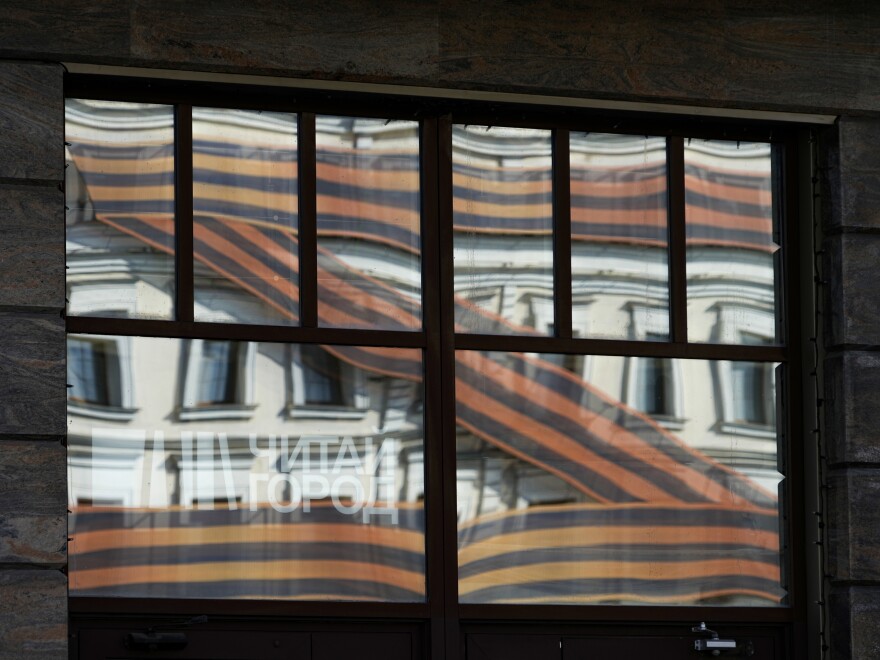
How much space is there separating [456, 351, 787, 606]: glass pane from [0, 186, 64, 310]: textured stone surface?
7.69 ft

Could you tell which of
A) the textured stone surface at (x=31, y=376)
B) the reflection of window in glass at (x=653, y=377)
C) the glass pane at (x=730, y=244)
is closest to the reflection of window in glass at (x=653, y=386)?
the reflection of window in glass at (x=653, y=377)

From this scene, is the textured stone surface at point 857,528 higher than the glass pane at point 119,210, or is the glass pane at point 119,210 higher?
the glass pane at point 119,210

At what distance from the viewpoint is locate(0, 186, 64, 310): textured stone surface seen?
889cm

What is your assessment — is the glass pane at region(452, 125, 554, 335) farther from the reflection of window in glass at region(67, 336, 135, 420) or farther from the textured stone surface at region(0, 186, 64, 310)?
the textured stone surface at region(0, 186, 64, 310)

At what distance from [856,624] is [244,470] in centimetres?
362

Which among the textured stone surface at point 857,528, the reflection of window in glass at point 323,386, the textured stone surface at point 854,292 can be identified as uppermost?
the textured stone surface at point 854,292

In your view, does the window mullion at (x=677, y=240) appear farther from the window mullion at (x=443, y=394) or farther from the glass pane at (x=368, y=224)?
the glass pane at (x=368, y=224)

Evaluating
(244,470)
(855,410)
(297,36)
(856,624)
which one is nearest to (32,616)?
(244,470)

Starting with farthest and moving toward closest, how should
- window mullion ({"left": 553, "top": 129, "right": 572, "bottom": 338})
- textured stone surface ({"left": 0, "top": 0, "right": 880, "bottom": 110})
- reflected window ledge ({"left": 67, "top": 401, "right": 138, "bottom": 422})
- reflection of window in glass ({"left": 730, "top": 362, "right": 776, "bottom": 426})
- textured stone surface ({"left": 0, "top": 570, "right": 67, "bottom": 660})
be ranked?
reflection of window in glass ({"left": 730, "top": 362, "right": 776, "bottom": 426}), window mullion ({"left": 553, "top": 129, "right": 572, "bottom": 338}), textured stone surface ({"left": 0, "top": 0, "right": 880, "bottom": 110}), reflected window ledge ({"left": 67, "top": 401, "right": 138, "bottom": 422}), textured stone surface ({"left": 0, "top": 570, "right": 67, "bottom": 660})

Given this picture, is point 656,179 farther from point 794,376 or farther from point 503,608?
point 503,608

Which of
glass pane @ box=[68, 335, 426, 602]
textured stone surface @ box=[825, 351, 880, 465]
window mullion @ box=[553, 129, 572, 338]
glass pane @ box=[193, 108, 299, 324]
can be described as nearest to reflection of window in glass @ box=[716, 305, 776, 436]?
textured stone surface @ box=[825, 351, 880, 465]

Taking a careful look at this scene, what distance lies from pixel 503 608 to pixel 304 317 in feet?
6.55

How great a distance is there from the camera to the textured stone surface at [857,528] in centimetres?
977

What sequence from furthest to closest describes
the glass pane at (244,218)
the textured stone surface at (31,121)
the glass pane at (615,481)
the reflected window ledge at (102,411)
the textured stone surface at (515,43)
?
1. the glass pane at (615,481)
2. the glass pane at (244,218)
3. the textured stone surface at (515,43)
4. the reflected window ledge at (102,411)
5. the textured stone surface at (31,121)
